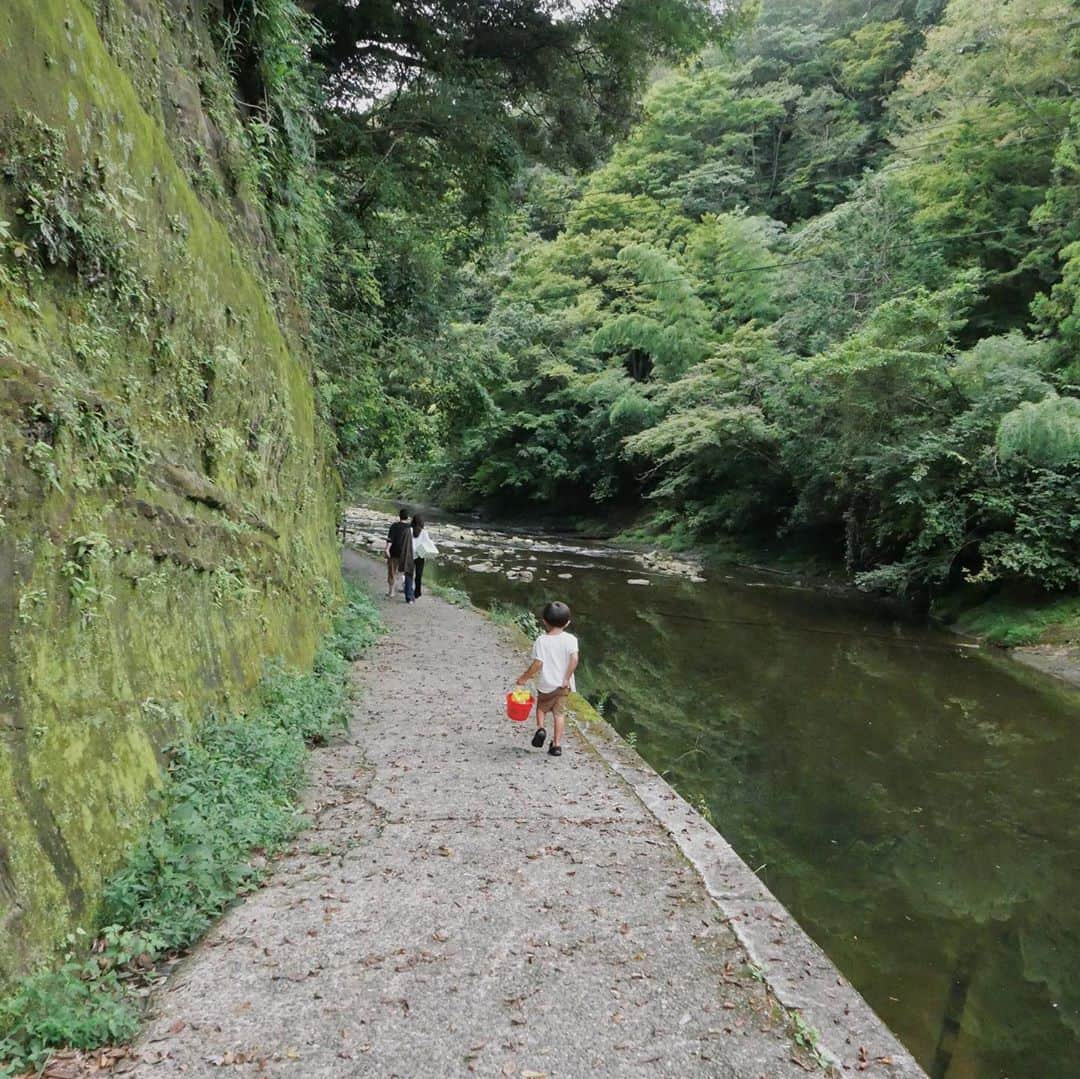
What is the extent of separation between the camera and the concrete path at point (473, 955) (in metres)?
2.89

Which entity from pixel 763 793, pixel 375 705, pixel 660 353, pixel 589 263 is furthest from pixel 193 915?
pixel 589 263

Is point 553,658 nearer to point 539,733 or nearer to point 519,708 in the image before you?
point 519,708

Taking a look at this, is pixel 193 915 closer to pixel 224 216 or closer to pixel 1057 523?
pixel 224 216

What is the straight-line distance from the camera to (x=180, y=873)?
3.70 meters

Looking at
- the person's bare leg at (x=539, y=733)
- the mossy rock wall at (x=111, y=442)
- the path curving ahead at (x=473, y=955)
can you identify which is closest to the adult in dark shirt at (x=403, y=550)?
the mossy rock wall at (x=111, y=442)

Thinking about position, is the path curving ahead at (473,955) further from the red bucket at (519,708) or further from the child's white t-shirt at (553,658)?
the child's white t-shirt at (553,658)

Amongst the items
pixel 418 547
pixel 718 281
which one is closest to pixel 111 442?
pixel 418 547

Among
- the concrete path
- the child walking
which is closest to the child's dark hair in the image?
the child walking

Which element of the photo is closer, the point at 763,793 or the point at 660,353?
the point at 763,793

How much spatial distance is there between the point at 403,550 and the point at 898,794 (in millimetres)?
8679

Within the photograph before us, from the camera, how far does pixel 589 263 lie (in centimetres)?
3672

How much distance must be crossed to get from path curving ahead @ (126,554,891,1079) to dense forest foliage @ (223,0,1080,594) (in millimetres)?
7805

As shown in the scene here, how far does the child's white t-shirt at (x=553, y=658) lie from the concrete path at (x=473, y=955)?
2.52 feet

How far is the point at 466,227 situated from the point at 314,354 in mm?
6664
